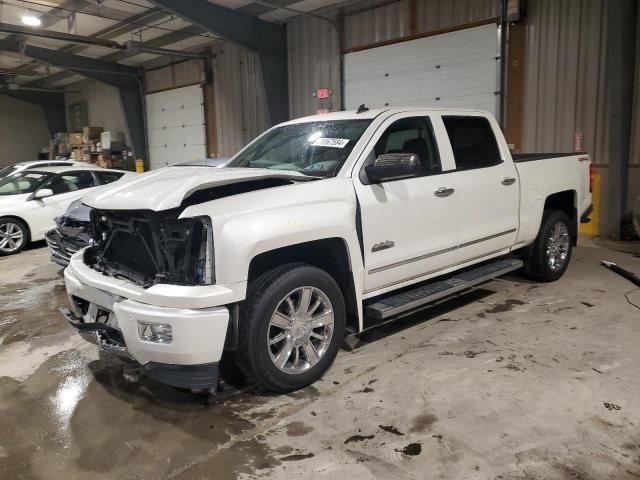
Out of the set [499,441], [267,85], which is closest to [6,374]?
[499,441]

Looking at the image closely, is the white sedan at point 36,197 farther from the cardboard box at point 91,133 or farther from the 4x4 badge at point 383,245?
the cardboard box at point 91,133

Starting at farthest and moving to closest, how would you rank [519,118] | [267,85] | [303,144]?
1. [267,85]
2. [519,118]
3. [303,144]

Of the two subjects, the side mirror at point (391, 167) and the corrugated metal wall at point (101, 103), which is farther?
the corrugated metal wall at point (101, 103)

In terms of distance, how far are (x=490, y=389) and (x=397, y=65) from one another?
8.54 metres

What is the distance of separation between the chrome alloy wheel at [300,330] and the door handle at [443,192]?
4.31 feet

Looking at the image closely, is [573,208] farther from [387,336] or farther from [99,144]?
[99,144]

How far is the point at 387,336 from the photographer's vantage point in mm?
4219

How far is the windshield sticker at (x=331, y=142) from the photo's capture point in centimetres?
379

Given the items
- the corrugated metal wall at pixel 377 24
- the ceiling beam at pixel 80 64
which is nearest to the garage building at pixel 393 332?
the corrugated metal wall at pixel 377 24

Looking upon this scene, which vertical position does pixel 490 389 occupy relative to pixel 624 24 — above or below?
below

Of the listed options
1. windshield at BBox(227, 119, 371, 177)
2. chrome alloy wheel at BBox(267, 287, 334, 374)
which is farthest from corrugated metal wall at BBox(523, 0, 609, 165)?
chrome alloy wheel at BBox(267, 287, 334, 374)

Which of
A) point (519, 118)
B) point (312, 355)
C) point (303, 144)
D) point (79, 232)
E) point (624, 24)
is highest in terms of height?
point (624, 24)

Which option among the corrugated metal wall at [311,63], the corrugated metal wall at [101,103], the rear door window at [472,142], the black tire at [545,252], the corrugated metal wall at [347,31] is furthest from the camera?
the corrugated metal wall at [101,103]

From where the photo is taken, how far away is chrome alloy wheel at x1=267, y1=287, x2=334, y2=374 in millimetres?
3127
